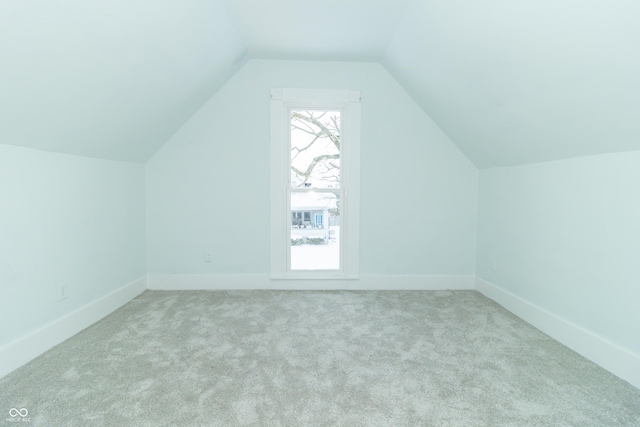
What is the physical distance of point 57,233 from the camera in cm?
242

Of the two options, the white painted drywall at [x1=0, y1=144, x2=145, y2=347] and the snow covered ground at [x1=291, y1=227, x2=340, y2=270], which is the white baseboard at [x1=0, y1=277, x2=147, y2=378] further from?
the snow covered ground at [x1=291, y1=227, x2=340, y2=270]

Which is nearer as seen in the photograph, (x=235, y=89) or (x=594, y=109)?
(x=594, y=109)

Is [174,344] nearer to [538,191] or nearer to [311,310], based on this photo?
[311,310]

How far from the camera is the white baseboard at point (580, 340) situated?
6.41 ft

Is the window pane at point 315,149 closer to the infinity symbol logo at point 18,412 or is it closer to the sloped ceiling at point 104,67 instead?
the sloped ceiling at point 104,67

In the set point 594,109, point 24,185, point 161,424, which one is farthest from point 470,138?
point 24,185

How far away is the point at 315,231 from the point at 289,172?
73 cm

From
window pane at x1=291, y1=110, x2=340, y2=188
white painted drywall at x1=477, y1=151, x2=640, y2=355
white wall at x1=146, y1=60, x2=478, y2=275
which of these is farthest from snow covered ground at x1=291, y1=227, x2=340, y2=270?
white painted drywall at x1=477, y1=151, x2=640, y2=355

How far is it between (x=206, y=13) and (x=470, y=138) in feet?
8.39

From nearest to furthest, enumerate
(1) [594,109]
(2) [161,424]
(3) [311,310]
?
(2) [161,424], (1) [594,109], (3) [311,310]

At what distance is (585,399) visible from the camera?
178 cm

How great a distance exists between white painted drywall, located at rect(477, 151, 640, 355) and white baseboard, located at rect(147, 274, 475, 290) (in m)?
0.62

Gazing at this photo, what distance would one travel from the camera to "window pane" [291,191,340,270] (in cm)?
382

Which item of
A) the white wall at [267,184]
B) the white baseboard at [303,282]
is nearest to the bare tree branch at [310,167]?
the white wall at [267,184]
